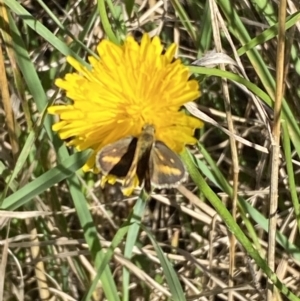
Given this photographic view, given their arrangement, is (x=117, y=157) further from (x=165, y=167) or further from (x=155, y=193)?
A: (x=155, y=193)

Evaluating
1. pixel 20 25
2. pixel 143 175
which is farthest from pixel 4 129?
pixel 143 175

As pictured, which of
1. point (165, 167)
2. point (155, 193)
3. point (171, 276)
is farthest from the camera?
point (155, 193)

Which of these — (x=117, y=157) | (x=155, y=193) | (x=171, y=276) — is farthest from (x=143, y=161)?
(x=155, y=193)

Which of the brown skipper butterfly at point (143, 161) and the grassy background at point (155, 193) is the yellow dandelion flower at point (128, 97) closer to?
the brown skipper butterfly at point (143, 161)

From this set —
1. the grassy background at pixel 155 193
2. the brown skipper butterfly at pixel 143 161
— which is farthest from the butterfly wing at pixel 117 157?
the grassy background at pixel 155 193

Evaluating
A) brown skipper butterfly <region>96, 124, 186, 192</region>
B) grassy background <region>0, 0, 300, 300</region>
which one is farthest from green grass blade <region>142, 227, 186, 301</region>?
brown skipper butterfly <region>96, 124, 186, 192</region>

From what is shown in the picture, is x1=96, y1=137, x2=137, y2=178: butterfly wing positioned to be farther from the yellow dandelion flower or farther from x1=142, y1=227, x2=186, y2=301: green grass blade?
x1=142, y1=227, x2=186, y2=301: green grass blade

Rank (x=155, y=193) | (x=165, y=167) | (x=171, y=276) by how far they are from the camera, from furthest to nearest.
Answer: (x=155, y=193), (x=171, y=276), (x=165, y=167)
